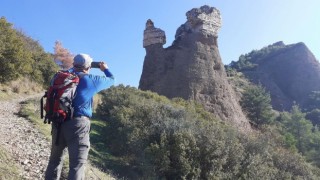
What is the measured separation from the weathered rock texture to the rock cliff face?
134 feet

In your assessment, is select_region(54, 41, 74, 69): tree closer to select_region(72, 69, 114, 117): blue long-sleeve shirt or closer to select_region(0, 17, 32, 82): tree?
select_region(0, 17, 32, 82): tree

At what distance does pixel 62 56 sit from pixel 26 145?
1642 inches

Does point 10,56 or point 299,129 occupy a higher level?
point 10,56

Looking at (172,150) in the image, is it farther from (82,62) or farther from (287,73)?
(287,73)

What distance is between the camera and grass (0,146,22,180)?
621cm

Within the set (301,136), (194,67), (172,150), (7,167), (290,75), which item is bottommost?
(7,167)

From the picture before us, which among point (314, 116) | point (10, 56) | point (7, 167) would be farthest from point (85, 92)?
point (314, 116)

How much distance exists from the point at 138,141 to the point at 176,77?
18.2 metres

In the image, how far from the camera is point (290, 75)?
8119 centimetres

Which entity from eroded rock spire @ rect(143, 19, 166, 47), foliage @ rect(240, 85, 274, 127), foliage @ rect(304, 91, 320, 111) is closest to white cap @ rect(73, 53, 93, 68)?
eroded rock spire @ rect(143, 19, 166, 47)

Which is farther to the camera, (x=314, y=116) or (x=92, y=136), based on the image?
(x=314, y=116)

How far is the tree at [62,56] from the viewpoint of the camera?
47819mm

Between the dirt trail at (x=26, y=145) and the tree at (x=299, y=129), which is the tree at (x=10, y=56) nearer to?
the dirt trail at (x=26, y=145)

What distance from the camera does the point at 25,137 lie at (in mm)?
9523
